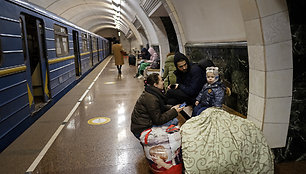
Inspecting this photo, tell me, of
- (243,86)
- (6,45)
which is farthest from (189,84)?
(6,45)

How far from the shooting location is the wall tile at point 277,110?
9.03ft

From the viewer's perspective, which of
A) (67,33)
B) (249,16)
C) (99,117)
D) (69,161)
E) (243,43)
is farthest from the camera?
(67,33)

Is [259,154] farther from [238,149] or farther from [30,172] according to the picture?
[30,172]

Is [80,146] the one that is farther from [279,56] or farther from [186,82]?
[279,56]

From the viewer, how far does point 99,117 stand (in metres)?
5.32

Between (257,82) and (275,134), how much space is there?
704 mm

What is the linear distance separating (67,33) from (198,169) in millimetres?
7206

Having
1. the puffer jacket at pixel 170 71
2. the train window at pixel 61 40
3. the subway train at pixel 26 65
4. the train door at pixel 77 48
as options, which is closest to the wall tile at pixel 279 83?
the puffer jacket at pixel 170 71

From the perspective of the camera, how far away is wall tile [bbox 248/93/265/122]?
2.79 meters

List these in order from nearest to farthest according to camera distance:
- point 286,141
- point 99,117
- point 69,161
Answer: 1. point 286,141
2. point 69,161
3. point 99,117

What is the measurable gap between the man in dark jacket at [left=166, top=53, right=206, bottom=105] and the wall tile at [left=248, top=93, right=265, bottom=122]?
1258mm

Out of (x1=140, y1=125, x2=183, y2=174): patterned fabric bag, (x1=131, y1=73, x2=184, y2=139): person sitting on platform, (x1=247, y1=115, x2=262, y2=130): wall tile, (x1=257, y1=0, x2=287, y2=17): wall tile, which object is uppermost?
(x1=257, y1=0, x2=287, y2=17): wall tile

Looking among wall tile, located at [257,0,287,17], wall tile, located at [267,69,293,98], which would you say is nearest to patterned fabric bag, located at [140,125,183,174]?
wall tile, located at [267,69,293,98]

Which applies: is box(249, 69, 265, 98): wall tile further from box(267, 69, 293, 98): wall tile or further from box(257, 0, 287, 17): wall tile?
box(257, 0, 287, 17): wall tile
